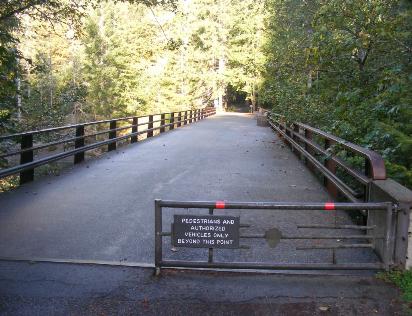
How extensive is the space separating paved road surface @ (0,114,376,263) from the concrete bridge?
0.01m

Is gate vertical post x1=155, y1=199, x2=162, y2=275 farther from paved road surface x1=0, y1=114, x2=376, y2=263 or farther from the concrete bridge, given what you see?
paved road surface x1=0, y1=114, x2=376, y2=263

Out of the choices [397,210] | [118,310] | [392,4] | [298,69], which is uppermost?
[392,4]

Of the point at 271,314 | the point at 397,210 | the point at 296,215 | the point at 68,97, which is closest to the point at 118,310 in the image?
the point at 271,314

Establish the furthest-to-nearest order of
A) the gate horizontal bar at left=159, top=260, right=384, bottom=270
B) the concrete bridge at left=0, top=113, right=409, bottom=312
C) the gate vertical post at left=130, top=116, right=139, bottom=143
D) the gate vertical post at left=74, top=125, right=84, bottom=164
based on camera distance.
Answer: the gate vertical post at left=130, top=116, right=139, bottom=143 < the gate vertical post at left=74, top=125, right=84, bottom=164 < the concrete bridge at left=0, top=113, right=409, bottom=312 < the gate horizontal bar at left=159, top=260, right=384, bottom=270

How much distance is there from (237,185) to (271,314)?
5.54 meters

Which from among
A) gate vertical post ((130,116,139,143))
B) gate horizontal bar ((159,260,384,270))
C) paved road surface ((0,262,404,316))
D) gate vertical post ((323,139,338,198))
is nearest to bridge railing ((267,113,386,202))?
gate vertical post ((323,139,338,198))

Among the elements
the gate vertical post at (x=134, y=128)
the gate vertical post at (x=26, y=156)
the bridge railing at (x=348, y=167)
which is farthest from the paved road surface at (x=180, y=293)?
the gate vertical post at (x=134, y=128)

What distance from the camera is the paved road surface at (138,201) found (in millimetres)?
5477

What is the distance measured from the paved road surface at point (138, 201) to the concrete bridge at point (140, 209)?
1cm

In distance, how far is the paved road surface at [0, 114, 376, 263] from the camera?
18.0 ft

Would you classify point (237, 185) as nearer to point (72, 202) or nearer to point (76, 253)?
point (72, 202)

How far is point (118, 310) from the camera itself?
403 centimetres

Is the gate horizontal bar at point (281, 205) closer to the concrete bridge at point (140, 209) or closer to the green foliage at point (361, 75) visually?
the concrete bridge at point (140, 209)

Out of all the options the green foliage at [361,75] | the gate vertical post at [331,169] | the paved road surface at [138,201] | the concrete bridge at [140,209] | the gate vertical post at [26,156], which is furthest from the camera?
the gate vertical post at [26,156]
